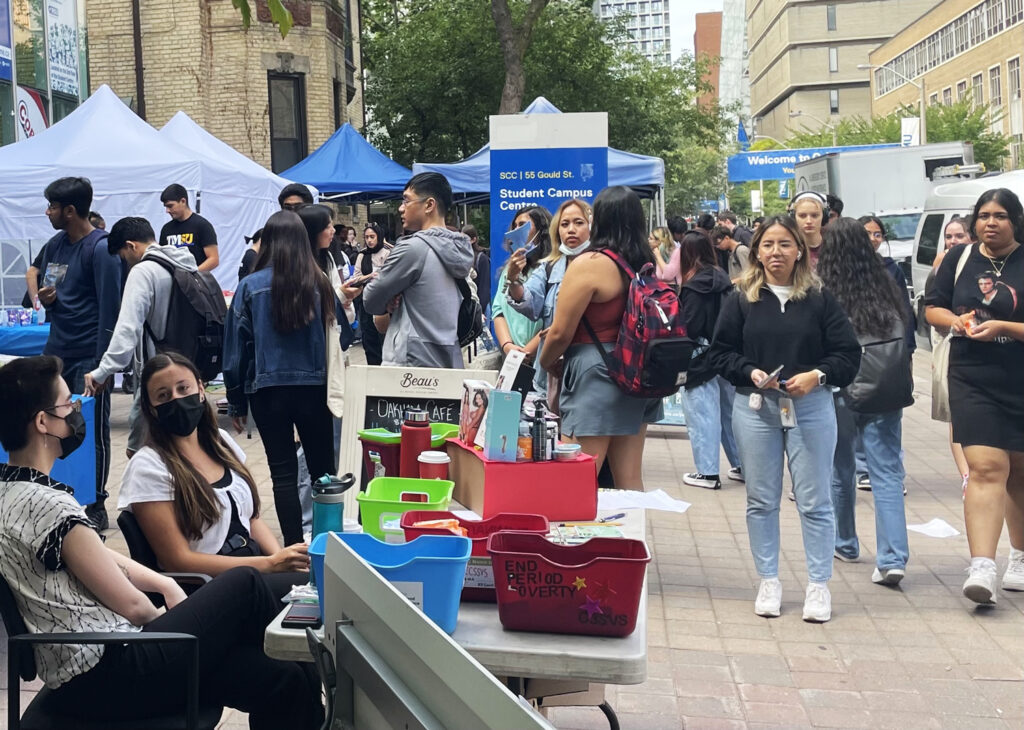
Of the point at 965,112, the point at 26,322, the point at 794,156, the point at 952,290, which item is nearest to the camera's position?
the point at 952,290

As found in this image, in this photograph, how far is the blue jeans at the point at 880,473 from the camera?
20.9ft

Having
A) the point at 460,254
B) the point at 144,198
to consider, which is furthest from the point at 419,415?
the point at 144,198

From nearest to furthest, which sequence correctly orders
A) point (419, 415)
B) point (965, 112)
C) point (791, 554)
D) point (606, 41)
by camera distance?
point (419, 415)
point (791, 554)
point (606, 41)
point (965, 112)

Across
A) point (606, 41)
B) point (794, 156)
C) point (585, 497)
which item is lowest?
point (585, 497)

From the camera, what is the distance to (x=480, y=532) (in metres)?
3.12

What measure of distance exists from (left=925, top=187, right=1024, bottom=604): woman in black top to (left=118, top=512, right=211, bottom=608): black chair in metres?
3.80

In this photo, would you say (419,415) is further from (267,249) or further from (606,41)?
(606,41)

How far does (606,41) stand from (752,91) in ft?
348

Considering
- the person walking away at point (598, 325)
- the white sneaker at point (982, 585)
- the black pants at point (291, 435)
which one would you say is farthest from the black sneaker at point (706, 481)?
the black pants at point (291, 435)

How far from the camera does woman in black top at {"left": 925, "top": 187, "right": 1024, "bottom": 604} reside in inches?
230

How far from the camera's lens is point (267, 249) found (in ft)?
20.2

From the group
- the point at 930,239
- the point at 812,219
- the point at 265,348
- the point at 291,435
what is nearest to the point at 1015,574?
the point at 812,219

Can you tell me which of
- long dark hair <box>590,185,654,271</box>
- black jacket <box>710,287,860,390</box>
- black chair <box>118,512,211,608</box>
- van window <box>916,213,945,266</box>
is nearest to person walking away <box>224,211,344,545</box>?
long dark hair <box>590,185,654,271</box>

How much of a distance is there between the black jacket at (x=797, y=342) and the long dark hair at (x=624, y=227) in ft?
2.00
